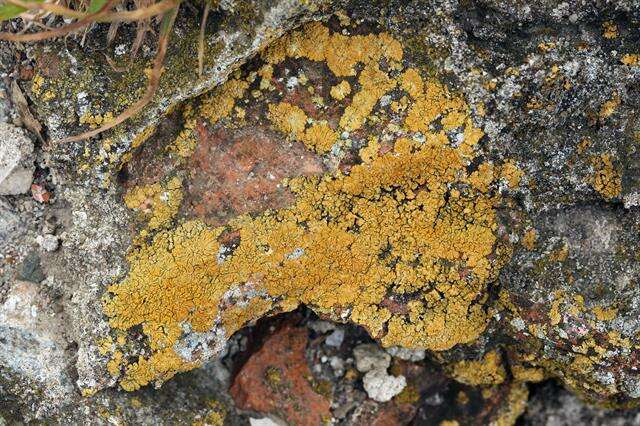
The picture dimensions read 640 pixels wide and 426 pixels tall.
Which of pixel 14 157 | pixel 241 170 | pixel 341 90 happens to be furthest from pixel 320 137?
pixel 14 157

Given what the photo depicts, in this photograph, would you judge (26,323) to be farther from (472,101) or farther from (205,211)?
(472,101)

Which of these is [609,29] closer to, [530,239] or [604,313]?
[530,239]

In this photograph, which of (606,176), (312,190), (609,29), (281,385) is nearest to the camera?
(609,29)

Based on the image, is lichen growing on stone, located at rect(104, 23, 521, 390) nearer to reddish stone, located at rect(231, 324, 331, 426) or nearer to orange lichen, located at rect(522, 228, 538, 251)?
orange lichen, located at rect(522, 228, 538, 251)

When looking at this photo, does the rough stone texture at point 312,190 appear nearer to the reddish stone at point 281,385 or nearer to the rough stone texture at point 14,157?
the rough stone texture at point 14,157

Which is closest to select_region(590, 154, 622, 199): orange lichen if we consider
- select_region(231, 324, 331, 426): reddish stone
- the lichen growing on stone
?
the lichen growing on stone

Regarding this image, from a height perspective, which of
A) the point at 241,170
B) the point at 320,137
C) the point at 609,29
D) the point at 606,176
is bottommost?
the point at 606,176

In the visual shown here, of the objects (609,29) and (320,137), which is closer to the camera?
(609,29)
